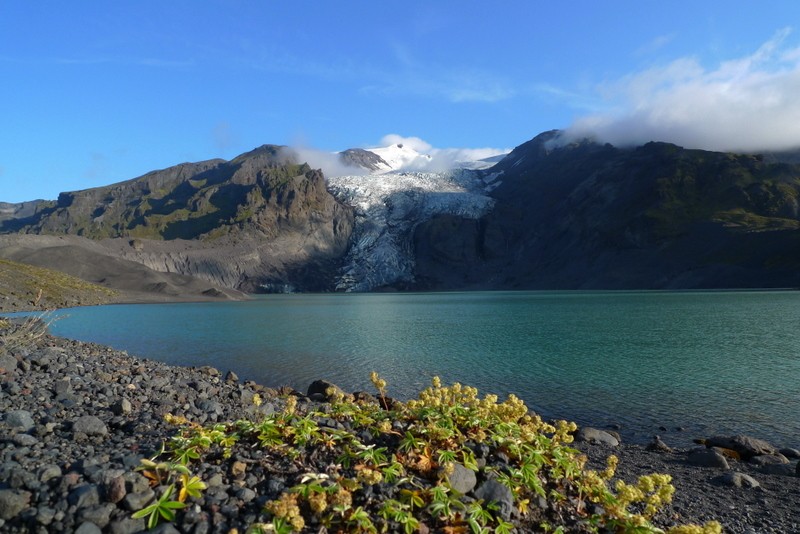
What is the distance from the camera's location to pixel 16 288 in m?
85.8

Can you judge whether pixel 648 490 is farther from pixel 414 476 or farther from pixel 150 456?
pixel 150 456

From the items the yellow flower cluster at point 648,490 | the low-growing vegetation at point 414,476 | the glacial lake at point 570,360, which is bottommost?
the glacial lake at point 570,360

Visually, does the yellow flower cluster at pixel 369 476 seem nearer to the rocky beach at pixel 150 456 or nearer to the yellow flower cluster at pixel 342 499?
the rocky beach at pixel 150 456

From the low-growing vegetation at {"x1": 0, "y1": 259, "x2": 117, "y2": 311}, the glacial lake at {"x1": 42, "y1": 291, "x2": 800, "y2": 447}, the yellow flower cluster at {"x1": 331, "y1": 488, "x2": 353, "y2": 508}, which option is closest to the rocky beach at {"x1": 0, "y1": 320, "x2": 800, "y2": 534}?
the yellow flower cluster at {"x1": 331, "y1": 488, "x2": 353, "y2": 508}

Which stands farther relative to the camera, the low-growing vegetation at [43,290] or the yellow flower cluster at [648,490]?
the low-growing vegetation at [43,290]

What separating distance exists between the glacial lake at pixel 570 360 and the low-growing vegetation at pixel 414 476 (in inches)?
301

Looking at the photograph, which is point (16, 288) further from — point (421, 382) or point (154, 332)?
point (421, 382)

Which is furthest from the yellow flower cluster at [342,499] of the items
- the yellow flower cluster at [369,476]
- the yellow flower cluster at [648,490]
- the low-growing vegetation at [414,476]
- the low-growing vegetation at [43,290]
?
the low-growing vegetation at [43,290]

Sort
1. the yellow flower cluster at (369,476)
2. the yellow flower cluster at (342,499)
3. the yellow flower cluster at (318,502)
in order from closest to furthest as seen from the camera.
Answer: the yellow flower cluster at (318,502)
the yellow flower cluster at (342,499)
the yellow flower cluster at (369,476)

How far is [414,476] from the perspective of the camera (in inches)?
282

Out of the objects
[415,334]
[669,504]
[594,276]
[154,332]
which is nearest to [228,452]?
[669,504]

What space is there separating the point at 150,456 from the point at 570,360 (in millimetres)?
27075

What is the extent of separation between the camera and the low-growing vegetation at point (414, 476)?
6188mm

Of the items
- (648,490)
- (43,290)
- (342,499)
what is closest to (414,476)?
(342,499)
